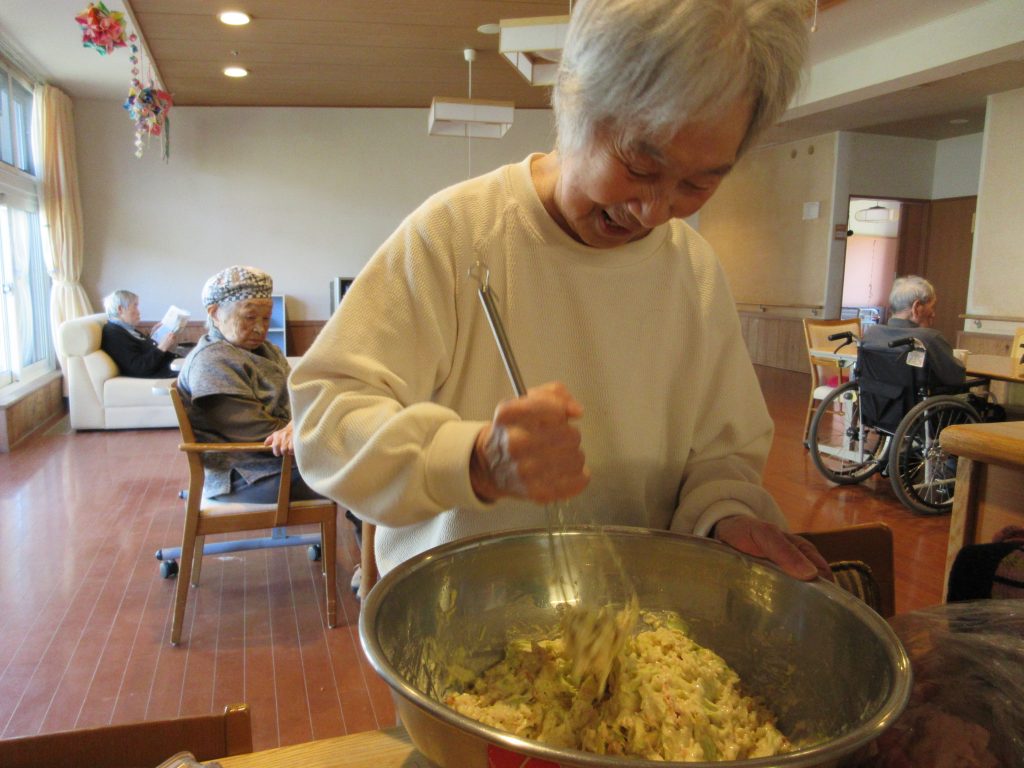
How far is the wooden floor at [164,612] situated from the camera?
2172mm

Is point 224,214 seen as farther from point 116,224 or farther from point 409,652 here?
point 409,652

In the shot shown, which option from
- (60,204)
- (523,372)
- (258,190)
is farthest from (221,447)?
(258,190)

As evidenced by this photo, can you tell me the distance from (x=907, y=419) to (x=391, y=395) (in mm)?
3717

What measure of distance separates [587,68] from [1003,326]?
7263 millimetres

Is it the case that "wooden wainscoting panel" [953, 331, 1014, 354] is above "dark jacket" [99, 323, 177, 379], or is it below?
above

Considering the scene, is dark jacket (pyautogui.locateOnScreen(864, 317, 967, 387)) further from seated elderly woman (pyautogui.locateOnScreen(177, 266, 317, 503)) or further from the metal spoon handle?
the metal spoon handle

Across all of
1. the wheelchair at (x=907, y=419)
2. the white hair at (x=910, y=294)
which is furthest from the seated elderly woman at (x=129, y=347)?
the white hair at (x=910, y=294)

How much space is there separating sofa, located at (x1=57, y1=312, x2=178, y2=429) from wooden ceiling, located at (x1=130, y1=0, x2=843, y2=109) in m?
2.35

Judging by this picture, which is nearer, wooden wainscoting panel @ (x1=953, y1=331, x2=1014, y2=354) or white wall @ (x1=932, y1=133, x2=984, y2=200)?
wooden wainscoting panel @ (x1=953, y1=331, x2=1014, y2=354)

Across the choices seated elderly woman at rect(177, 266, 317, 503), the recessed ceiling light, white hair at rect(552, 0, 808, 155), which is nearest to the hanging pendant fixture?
the recessed ceiling light

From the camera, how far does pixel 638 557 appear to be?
2.83 feet

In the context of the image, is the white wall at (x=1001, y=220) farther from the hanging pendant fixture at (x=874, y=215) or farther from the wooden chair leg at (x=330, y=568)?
the wooden chair leg at (x=330, y=568)

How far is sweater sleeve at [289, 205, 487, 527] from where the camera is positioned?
0.71m

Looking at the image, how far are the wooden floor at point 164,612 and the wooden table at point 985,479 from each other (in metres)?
1.62
